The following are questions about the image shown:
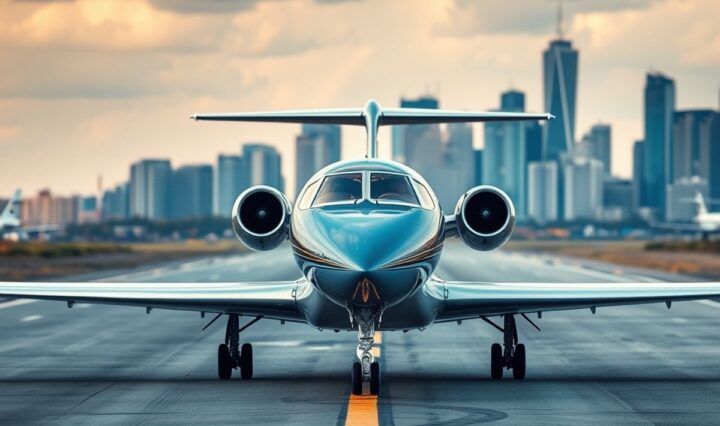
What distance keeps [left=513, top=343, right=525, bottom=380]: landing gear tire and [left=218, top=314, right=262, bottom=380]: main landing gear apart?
3.63 m

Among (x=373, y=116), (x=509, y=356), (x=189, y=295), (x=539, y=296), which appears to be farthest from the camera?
(x=373, y=116)

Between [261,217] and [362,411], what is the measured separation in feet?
12.7

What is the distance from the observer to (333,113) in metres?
21.4

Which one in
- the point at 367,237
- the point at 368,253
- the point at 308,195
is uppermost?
the point at 308,195

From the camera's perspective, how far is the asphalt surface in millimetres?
15242

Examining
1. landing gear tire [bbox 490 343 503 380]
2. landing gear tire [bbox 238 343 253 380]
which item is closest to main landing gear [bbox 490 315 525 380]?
landing gear tire [bbox 490 343 503 380]

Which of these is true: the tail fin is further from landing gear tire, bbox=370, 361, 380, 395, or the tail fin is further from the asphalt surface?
landing gear tire, bbox=370, 361, 380, 395

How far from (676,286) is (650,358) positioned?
3385mm

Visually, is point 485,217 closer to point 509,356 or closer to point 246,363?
point 509,356

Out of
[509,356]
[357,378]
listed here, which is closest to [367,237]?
[357,378]

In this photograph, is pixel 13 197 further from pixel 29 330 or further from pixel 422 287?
pixel 422 287

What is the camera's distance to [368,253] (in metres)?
15.2

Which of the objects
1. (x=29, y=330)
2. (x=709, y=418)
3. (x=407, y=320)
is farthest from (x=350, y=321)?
(x=29, y=330)

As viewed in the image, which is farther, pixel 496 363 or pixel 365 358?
pixel 496 363
